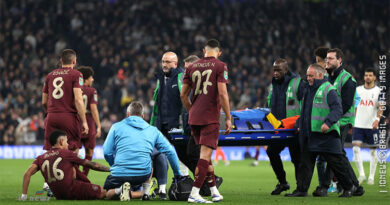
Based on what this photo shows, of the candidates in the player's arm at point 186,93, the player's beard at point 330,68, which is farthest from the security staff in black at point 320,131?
the player's arm at point 186,93

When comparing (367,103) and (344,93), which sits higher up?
(344,93)

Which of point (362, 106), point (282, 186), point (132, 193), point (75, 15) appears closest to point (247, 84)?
point (75, 15)

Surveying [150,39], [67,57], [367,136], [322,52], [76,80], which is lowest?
[367,136]

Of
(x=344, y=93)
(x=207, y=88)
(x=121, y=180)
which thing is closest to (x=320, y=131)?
(x=344, y=93)

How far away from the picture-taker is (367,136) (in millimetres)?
14414

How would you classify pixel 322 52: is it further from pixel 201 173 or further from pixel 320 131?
pixel 201 173

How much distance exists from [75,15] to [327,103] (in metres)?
26.6

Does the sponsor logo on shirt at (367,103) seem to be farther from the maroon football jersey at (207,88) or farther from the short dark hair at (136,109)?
the short dark hair at (136,109)

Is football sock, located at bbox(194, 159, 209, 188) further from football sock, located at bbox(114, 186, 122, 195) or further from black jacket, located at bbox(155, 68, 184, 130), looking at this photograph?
black jacket, located at bbox(155, 68, 184, 130)

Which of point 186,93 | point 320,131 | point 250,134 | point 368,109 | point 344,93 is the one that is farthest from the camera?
point 368,109

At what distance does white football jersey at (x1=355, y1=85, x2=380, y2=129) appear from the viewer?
46.9 feet

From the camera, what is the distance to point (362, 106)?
14.5 m

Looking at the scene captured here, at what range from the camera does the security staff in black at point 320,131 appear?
10406 millimetres

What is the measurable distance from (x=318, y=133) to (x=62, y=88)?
398cm
